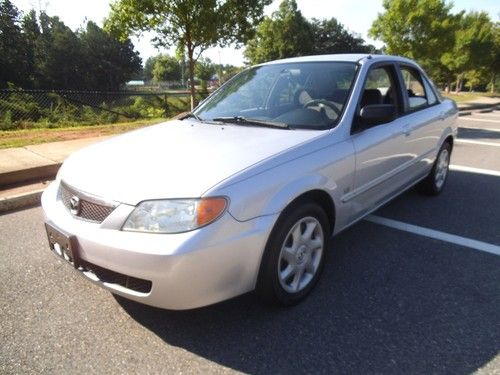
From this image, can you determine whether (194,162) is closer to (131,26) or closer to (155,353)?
(155,353)

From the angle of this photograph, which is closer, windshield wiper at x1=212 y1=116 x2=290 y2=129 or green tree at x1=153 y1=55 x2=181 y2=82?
windshield wiper at x1=212 y1=116 x2=290 y2=129

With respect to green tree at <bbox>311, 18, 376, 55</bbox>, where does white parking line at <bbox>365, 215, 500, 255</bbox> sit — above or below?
below

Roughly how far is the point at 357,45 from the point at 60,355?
250 feet

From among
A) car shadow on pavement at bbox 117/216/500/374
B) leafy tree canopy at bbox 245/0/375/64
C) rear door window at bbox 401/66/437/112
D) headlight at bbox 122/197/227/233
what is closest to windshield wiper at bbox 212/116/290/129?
headlight at bbox 122/197/227/233

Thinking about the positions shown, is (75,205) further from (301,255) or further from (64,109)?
(64,109)

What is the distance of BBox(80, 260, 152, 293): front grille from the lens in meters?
2.19

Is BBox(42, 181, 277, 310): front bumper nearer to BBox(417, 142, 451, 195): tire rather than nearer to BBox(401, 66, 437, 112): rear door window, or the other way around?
BBox(401, 66, 437, 112): rear door window

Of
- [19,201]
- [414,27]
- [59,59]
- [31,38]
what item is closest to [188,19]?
[19,201]

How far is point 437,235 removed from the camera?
3865 mm

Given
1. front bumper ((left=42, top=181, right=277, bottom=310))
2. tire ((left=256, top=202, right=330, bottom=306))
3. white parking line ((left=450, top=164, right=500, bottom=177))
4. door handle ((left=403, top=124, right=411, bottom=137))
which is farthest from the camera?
white parking line ((left=450, top=164, right=500, bottom=177))

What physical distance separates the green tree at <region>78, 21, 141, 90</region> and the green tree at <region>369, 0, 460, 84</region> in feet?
151

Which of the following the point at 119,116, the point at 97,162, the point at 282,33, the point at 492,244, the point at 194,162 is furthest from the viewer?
the point at 282,33

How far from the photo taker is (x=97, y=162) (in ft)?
8.77

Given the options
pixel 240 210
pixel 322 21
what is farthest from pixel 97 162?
pixel 322 21
